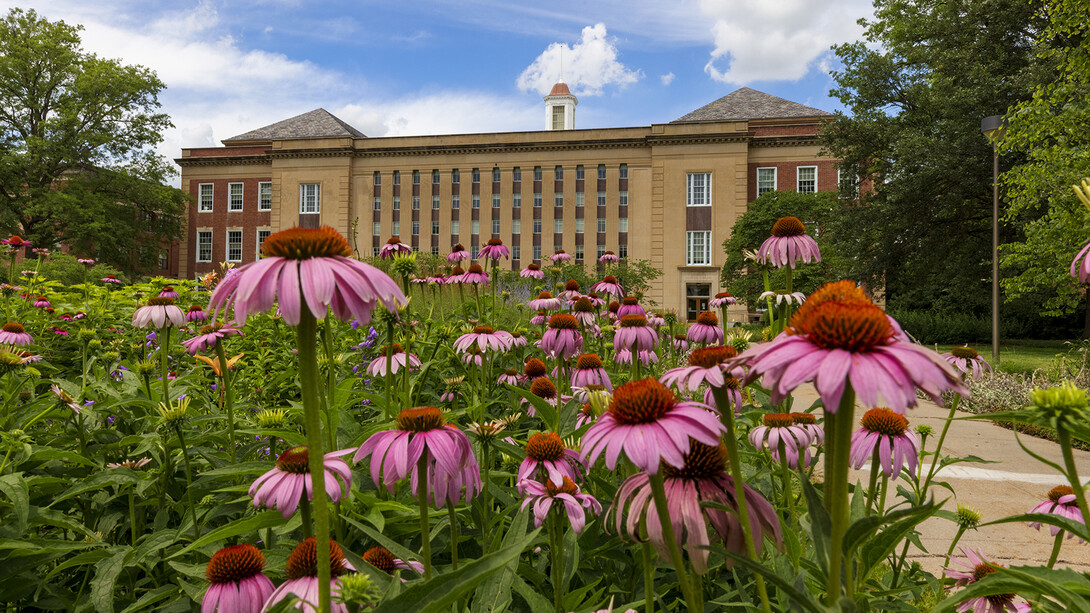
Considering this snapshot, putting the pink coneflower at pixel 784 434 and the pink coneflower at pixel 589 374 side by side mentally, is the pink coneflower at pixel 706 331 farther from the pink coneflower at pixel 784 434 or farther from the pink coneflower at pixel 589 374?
the pink coneflower at pixel 784 434

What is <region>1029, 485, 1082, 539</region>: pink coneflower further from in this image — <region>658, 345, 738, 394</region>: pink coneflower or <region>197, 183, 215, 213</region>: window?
<region>197, 183, 215, 213</region>: window

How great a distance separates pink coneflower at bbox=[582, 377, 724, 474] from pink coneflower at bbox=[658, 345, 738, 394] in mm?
50

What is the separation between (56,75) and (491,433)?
33.6 m

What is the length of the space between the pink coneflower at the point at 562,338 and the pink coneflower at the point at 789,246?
859 millimetres

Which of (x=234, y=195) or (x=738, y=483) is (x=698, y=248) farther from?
(x=738, y=483)

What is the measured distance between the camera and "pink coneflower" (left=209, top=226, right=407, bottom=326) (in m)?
0.71

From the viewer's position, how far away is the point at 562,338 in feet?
7.90

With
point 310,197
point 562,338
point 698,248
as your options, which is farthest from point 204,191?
point 562,338

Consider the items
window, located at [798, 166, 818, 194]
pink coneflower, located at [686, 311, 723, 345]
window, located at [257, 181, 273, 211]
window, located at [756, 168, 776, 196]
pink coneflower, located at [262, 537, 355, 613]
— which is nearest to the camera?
pink coneflower, located at [262, 537, 355, 613]

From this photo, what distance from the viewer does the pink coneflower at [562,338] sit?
2414mm

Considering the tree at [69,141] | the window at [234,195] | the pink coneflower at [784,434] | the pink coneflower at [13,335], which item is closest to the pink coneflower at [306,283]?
the pink coneflower at [784,434]

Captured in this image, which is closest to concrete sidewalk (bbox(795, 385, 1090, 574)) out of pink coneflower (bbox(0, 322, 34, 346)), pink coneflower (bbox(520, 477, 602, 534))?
pink coneflower (bbox(520, 477, 602, 534))

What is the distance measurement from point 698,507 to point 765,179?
34.2 m

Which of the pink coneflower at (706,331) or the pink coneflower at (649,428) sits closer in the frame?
the pink coneflower at (649,428)
